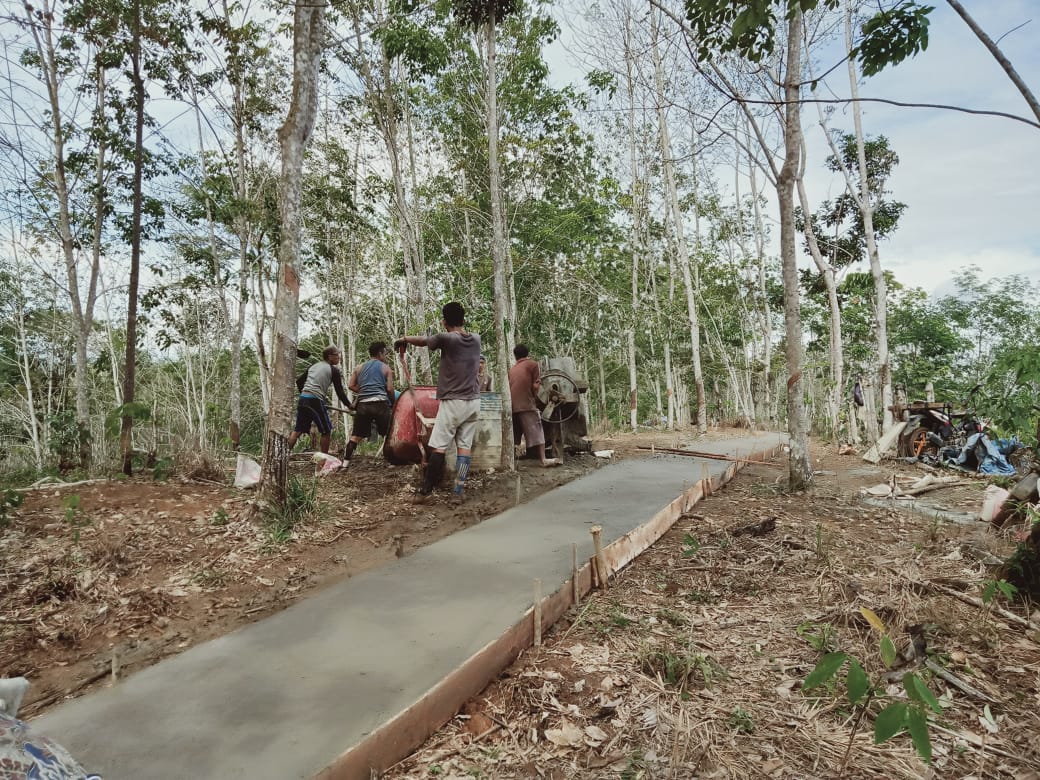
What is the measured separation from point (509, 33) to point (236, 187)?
7733 mm

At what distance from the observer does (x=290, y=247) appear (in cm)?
510

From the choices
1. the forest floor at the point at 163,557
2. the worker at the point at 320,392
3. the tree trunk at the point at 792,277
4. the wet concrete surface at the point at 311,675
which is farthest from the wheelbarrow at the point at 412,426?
the tree trunk at the point at 792,277

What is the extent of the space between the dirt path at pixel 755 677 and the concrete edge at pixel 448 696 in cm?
5

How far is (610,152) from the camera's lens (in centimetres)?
2008

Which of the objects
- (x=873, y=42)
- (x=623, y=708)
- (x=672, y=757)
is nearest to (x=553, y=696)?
(x=623, y=708)

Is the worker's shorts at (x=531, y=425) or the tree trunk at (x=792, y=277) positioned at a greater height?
the tree trunk at (x=792, y=277)

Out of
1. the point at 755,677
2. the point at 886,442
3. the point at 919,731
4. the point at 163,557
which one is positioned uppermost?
the point at 919,731

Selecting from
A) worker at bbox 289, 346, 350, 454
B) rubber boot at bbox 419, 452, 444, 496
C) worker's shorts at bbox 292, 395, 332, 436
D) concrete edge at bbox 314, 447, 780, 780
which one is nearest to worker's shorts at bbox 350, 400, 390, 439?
worker at bbox 289, 346, 350, 454

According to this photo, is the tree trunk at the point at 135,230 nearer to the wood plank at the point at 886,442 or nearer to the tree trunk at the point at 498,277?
the tree trunk at the point at 498,277

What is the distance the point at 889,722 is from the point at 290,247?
540 cm

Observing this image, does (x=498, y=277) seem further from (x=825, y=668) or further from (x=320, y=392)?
(x=825, y=668)

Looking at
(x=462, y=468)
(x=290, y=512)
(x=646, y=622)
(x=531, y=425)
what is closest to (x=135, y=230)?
(x=290, y=512)

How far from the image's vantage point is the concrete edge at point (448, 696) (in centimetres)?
198

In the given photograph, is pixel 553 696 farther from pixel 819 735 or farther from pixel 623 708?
pixel 819 735
